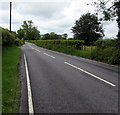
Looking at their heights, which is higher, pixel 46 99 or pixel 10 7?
pixel 10 7

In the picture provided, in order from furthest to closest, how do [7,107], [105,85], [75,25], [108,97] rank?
[75,25]
[105,85]
[108,97]
[7,107]

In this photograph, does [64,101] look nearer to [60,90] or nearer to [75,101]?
[75,101]

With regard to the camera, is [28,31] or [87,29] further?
[28,31]

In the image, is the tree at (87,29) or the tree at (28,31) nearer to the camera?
the tree at (87,29)

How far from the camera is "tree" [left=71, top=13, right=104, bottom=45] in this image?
60312 millimetres

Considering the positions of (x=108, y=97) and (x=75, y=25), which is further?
(x=75, y=25)

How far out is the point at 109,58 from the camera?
1527cm

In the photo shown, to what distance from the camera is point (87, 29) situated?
6122cm

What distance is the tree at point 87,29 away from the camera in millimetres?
60312

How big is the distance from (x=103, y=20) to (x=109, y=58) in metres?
3.69

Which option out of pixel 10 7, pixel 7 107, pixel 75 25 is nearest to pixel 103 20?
pixel 7 107

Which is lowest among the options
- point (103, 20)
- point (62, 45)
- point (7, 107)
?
point (7, 107)

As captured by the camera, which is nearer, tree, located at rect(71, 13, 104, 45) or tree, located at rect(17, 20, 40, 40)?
tree, located at rect(71, 13, 104, 45)

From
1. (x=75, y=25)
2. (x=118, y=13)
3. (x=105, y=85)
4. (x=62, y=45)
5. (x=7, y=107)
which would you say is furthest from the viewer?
(x=75, y=25)
